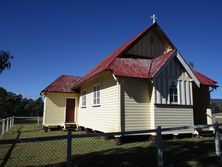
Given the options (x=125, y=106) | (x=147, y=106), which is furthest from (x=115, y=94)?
(x=147, y=106)

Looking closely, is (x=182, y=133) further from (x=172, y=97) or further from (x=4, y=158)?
(x=4, y=158)

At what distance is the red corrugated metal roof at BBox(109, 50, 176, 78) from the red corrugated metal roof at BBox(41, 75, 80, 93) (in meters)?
8.80

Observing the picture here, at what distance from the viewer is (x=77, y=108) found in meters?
20.1

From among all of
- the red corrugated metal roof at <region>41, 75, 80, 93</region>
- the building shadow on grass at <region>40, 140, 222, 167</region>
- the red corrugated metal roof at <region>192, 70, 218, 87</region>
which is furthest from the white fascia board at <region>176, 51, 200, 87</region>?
the red corrugated metal roof at <region>41, 75, 80, 93</region>

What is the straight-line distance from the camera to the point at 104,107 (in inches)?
514

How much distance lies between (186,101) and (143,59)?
138 inches

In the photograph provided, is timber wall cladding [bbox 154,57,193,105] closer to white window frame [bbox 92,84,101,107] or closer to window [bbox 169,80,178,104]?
window [bbox 169,80,178,104]

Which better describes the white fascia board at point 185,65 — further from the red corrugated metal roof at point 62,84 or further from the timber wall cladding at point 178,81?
the red corrugated metal roof at point 62,84

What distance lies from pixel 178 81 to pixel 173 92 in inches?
26.5

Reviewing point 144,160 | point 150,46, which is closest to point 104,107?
point 150,46

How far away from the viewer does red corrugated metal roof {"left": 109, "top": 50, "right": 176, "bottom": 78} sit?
11398 millimetres

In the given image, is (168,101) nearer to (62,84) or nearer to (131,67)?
(131,67)

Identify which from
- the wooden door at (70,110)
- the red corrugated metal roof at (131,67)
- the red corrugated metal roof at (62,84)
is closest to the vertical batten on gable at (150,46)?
the red corrugated metal roof at (131,67)

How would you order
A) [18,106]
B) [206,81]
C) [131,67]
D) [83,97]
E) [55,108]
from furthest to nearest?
1. [18,106]
2. [55,108]
3. [83,97]
4. [206,81]
5. [131,67]
